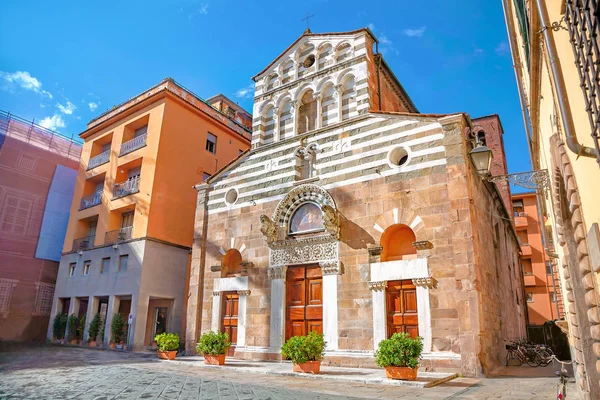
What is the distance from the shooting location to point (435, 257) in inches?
471

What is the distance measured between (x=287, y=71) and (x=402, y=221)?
31.1ft

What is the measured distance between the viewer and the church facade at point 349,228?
1181cm

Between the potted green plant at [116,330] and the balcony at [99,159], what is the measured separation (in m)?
9.91

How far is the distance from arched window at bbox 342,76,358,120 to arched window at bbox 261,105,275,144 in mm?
3513

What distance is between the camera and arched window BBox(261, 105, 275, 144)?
711 inches

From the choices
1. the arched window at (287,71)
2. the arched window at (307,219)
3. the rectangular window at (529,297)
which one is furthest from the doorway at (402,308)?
the rectangular window at (529,297)

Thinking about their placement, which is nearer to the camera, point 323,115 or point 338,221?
point 338,221

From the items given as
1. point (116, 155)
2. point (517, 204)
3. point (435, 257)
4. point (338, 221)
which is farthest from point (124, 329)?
point (517, 204)

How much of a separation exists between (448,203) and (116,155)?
19.9m

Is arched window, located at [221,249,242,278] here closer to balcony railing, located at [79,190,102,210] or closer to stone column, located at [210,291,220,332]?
stone column, located at [210,291,220,332]

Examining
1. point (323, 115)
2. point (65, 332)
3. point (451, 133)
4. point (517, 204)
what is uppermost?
point (517, 204)

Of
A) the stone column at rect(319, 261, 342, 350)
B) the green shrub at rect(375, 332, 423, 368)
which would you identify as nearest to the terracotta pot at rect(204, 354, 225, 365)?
the stone column at rect(319, 261, 342, 350)

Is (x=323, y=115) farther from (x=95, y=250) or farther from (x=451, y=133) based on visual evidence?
(x=95, y=250)

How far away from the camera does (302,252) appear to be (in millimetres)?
14781
